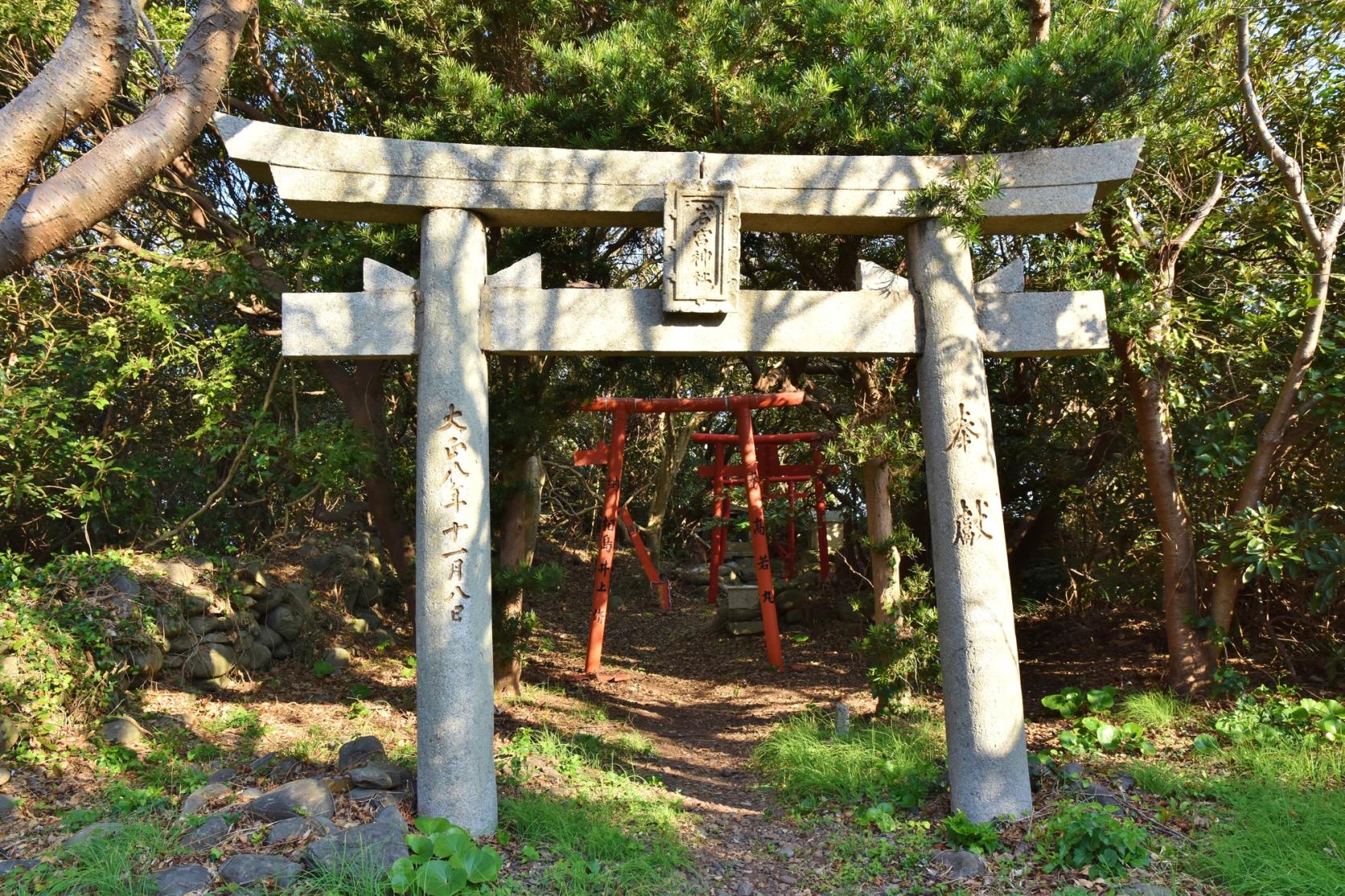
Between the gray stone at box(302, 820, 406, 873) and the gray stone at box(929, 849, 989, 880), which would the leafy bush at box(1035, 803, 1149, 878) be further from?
the gray stone at box(302, 820, 406, 873)

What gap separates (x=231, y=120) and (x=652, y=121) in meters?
2.36

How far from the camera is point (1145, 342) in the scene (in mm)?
5684

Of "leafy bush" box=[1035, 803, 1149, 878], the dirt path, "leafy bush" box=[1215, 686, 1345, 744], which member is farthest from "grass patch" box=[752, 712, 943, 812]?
"leafy bush" box=[1215, 686, 1345, 744]

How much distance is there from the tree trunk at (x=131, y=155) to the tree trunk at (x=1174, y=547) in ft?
18.2

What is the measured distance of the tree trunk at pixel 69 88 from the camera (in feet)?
10.5

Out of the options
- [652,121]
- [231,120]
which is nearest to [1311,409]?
[652,121]

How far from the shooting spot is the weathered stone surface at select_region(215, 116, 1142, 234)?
4258 mm

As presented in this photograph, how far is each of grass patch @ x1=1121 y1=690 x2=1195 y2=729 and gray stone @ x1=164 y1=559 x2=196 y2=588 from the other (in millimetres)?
7042

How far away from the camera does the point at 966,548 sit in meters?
4.49

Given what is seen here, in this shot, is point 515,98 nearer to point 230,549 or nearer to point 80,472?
point 80,472

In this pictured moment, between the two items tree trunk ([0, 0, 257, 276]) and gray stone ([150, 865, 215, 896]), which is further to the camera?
gray stone ([150, 865, 215, 896])

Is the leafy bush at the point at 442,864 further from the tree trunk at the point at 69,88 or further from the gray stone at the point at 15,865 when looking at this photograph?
the tree trunk at the point at 69,88

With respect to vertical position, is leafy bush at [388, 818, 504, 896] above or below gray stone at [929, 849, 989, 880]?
above

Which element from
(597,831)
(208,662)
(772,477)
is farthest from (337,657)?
(772,477)
